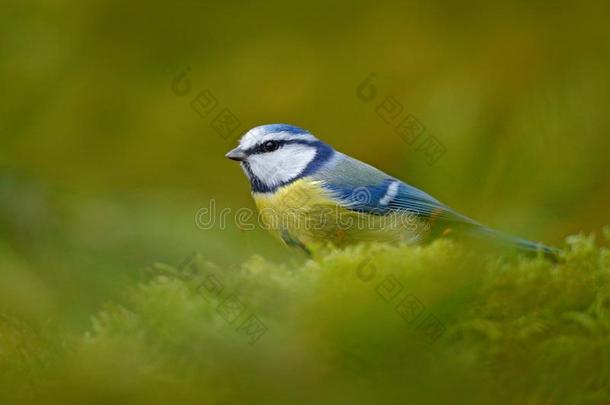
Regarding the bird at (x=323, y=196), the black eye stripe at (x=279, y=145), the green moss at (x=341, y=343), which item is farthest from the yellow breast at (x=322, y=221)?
the green moss at (x=341, y=343)

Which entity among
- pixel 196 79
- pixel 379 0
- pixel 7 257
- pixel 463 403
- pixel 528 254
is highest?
pixel 379 0

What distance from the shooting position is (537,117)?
463 mm

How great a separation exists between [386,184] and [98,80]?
61 centimetres

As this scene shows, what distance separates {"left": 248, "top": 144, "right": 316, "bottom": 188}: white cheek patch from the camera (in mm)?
1366

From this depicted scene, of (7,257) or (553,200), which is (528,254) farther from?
(7,257)

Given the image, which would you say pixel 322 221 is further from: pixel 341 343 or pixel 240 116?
pixel 341 343

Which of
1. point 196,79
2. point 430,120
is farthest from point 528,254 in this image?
point 196,79

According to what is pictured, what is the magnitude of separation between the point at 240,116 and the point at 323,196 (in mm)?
361

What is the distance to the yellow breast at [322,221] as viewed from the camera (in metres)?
1.15

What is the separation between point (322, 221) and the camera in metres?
1.19

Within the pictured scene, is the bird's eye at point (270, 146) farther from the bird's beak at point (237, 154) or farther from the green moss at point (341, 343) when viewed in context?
→ the green moss at point (341, 343)

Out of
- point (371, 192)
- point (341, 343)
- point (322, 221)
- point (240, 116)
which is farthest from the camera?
point (240, 116)

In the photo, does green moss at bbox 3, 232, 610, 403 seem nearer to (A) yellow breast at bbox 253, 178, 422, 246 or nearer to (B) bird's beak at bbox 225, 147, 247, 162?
(A) yellow breast at bbox 253, 178, 422, 246

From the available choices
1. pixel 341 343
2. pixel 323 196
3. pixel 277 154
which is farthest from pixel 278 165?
pixel 341 343
